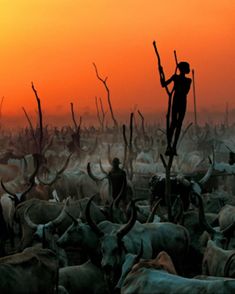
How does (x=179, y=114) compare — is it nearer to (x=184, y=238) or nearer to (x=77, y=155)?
(x=184, y=238)

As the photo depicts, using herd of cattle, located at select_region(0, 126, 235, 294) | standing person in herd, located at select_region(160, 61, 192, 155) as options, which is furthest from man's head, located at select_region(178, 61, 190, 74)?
herd of cattle, located at select_region(0, 126, 235, 294)

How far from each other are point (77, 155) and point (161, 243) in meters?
20.8

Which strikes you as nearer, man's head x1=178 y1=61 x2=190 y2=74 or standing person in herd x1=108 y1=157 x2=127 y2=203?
man's head x1=178 y1=61 x2=190 y2=74

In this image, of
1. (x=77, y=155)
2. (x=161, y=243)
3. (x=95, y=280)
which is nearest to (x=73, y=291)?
(x=95, y=280)

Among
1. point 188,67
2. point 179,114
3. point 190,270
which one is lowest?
point 190,270

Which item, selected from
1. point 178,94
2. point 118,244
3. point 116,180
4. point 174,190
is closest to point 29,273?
point 118,244

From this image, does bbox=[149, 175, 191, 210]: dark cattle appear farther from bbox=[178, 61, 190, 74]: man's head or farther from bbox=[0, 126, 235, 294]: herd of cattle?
bbox=[178, 61, 190, 74]: man's head

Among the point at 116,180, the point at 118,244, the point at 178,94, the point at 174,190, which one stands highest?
the point at 178,94

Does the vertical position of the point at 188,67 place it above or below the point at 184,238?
above

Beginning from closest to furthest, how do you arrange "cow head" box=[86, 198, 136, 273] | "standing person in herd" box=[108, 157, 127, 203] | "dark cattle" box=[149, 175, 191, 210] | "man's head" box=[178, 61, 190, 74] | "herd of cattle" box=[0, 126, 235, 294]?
"herd of cattle" box=[0, 126, 235, 294] → "cow head" box=[86, 198, 136, 273] → "man's head" box=[178, 61, 190, 74] → "dark cattle" box=[149, 175, 191, 210] → "standing person in herd" box=[108, 157, 127, 203]

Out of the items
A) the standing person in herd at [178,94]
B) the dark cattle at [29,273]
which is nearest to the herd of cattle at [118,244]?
the dark cattle at [29,273]

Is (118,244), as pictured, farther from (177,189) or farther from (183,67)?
(177,189)

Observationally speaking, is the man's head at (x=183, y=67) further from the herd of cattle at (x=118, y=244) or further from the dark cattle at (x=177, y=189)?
the dark cattle at (x=177, y=189)

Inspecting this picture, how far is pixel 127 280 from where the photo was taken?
630cm
